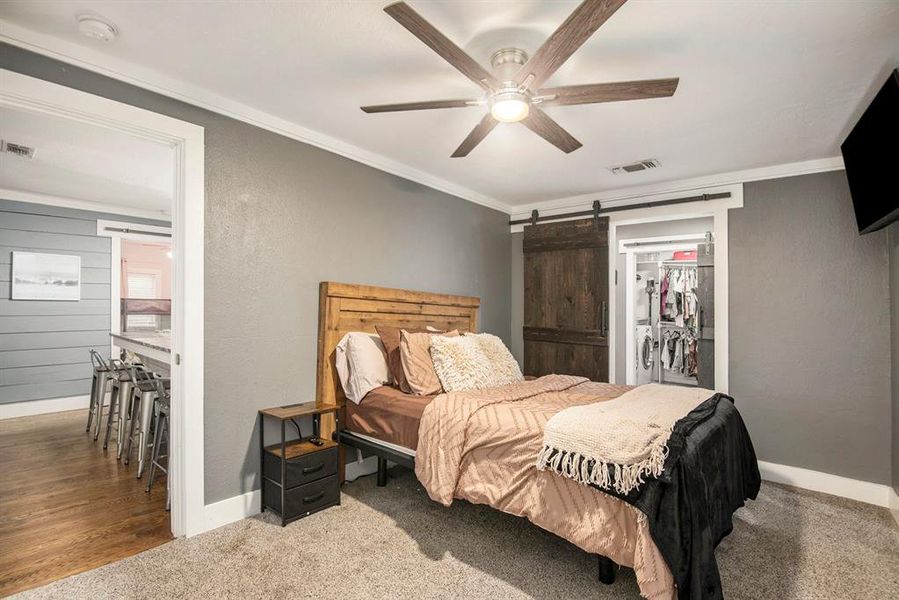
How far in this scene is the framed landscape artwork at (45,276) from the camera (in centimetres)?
527

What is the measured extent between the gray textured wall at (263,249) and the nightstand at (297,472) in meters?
0.13

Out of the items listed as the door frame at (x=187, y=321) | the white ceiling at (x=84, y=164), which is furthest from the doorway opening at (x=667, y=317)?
the white ceiling at (x=84, y=164)

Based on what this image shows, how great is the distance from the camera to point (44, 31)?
2064 millimetres

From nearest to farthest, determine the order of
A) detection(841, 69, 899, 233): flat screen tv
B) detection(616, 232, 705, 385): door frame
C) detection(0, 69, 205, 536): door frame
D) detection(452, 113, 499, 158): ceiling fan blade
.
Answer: detection(841, 69, 899, 233): flat screen tv → detection(452, 113, 499, 158): ceiling fan blade → detection(0, 69, 205, 536): door frame → detection(616, 232, 705, 385): door frame

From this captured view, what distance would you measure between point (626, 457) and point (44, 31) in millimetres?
3243

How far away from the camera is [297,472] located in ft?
9.07

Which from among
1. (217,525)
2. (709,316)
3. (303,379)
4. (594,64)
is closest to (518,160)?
(594,64)

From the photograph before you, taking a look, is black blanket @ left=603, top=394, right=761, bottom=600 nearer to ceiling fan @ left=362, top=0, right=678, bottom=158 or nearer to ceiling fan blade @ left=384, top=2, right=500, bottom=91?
ceiling fan @ left=362, top=0, right=678, bottom=158

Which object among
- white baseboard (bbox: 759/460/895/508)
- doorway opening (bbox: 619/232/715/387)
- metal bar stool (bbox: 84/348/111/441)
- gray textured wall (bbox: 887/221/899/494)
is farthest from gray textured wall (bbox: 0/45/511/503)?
doorway opening (bbox: 619/232/715/387)

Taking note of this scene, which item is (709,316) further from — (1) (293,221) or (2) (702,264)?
(1) (293,221)

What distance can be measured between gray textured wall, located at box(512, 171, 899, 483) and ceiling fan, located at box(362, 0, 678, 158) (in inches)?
97.1

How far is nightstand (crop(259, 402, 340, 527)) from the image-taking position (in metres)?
2.72

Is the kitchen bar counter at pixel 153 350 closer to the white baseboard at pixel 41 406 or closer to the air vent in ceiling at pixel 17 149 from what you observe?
the white baseboard at pixel 41 406

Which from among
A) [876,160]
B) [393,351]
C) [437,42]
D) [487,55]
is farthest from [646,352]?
[437,42]
